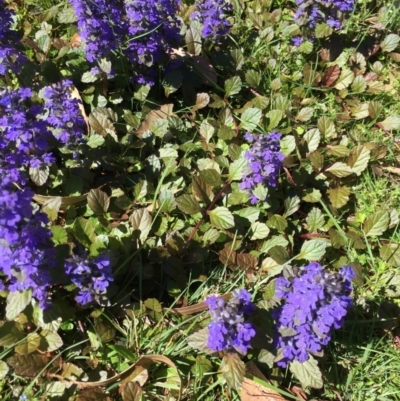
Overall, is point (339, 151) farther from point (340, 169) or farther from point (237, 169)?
point (237, 169)

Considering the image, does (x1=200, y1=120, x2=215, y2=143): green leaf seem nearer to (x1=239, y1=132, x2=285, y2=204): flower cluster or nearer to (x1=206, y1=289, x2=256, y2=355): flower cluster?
(x1=239, y1=132, x2=285, y2=204): flower cluster

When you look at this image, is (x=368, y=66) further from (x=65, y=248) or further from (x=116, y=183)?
(x=65, y=248)

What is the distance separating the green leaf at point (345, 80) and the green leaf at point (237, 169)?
4.66 feet

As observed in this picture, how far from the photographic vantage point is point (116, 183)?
3201mm

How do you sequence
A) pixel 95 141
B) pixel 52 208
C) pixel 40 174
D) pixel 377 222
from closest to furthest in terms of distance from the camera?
pixel 52 208, pixel 40 174, pixel 95 141, pixel 377 222

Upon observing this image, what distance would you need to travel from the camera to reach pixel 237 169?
3129mm

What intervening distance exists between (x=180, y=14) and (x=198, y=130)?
1.22 metres

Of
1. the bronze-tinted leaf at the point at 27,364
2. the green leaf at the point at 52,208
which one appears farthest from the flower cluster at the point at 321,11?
the bronze-tinted leaf at the point at 27,364

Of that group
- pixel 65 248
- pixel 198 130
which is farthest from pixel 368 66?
pixel 65 248

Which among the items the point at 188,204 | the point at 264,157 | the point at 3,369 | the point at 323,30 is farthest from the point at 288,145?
the point at 3,369

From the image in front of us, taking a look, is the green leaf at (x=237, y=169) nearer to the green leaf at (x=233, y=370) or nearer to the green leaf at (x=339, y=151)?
the green leaf at (x=339, y=151)

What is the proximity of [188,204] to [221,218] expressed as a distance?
0.22 metres

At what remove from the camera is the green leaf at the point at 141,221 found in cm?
289

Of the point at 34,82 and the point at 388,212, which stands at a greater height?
the point at 34,82
